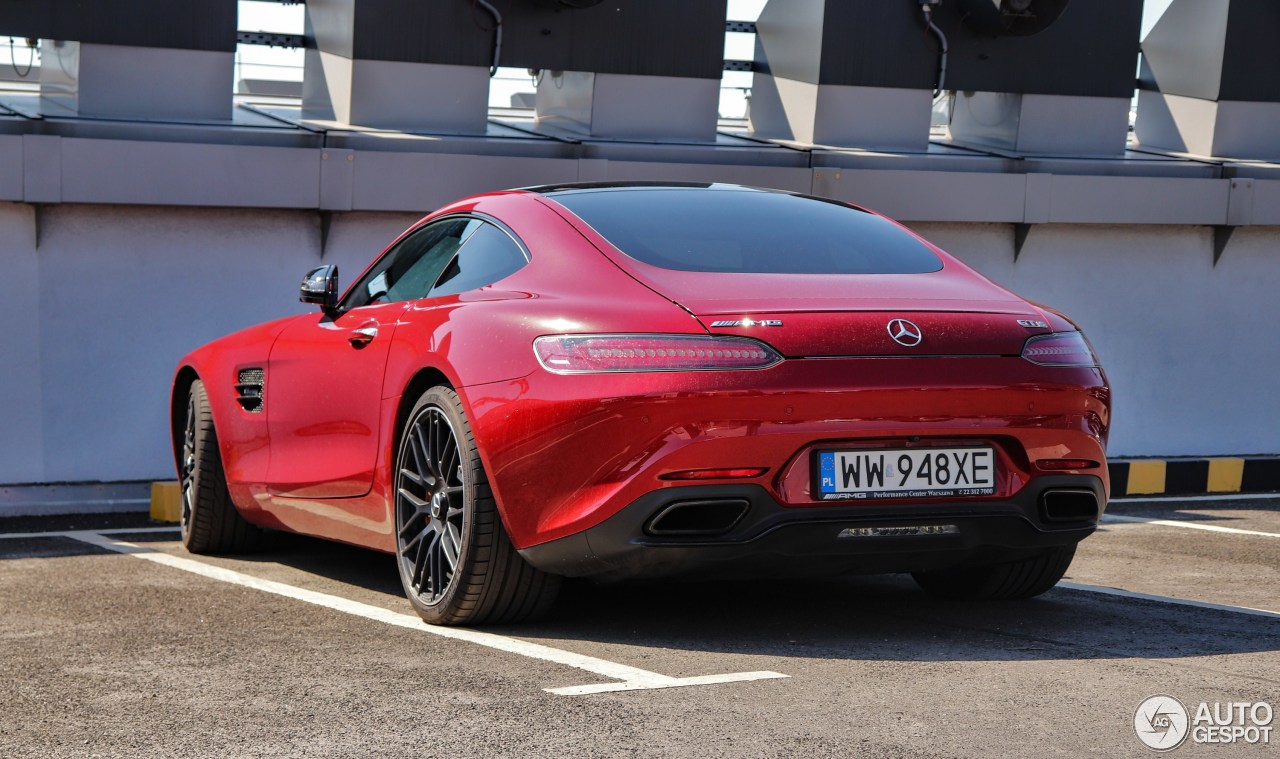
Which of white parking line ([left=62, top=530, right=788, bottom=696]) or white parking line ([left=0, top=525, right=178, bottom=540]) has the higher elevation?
white parking line ([left=62, top=530, right=788, bottom=696])

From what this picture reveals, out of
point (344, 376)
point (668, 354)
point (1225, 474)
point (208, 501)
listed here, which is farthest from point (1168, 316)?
point (668, 354)

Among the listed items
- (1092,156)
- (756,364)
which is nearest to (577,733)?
(756,364)

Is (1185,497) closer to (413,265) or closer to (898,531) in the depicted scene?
(413,265)

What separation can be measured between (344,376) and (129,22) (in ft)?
19.1

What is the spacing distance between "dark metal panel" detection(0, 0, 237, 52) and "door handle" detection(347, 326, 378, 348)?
18.8 ft

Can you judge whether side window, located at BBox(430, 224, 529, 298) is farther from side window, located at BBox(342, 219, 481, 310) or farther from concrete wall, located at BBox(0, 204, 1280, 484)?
concrete wall, located at BBox(0, 204, 1280, 484)

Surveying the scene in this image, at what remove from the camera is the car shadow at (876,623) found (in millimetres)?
4527

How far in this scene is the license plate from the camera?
14.6 feet

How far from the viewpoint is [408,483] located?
5148 millimetres

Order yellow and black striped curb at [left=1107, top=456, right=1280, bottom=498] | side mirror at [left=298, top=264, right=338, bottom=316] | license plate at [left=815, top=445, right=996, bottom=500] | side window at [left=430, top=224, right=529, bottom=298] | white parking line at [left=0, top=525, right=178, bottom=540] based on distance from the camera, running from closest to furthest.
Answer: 1. license plate at [left=815, top=445, right=996, bottom=500]
2. side window at [left=430, top=224, right=529, bottom=298]
3. side mirror at [left=298, top=264, right=338, bottom=316]
4. white parking line at [left=0, top=525, right=178, bottom=540]
5. yellow and black striped curb at [left=1107, top=456, right=1280, bottom=498]

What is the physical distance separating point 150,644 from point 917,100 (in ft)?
31.7

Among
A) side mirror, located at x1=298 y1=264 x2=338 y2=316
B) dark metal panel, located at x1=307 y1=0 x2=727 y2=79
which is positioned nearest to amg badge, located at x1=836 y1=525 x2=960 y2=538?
side mirror, located at x1=298 y1=264 x2=338 y2=316

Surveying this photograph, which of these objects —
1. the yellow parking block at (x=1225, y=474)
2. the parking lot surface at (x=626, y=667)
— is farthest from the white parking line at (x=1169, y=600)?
the yellow parking block at (x=1225, y=474)

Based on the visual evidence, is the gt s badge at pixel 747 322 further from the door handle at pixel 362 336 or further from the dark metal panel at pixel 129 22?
the dark metal panel at pixel 129 22
